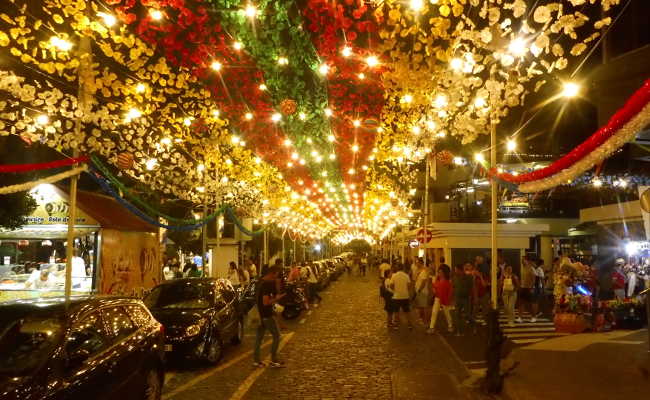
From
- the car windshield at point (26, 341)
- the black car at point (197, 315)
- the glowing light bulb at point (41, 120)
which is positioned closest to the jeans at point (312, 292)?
the black car at point (197, 315)

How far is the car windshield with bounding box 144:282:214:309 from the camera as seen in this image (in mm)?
12570

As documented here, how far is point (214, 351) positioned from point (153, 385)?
12.0ft

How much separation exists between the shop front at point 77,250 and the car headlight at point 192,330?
218 inches

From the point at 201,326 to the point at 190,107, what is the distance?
7.35 metres

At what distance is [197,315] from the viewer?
38.3ft

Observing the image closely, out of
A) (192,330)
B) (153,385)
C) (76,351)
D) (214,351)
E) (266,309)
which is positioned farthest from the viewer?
(214,351)

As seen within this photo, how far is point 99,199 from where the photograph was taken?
17.9 metres

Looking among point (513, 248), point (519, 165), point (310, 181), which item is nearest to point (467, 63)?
point (519, 165)

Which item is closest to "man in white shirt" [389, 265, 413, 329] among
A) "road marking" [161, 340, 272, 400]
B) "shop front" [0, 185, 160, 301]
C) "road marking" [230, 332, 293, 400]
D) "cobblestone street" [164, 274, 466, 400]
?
"cobblestone street" [164, 274, 466, 400]

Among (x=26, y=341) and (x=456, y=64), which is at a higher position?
(x=456, y=64)

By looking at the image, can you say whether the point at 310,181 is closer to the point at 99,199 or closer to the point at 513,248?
the point at 513,248

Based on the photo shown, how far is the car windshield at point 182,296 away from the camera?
1257cm

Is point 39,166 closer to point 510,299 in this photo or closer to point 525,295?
point 510,299

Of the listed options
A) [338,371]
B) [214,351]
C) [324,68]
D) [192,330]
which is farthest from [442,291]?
[192,330]
